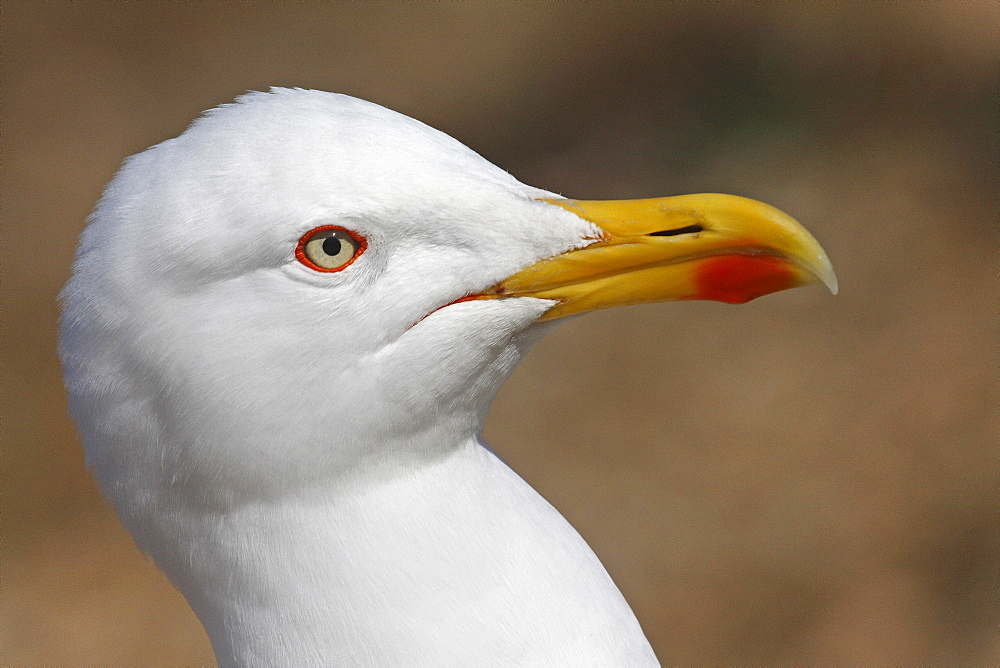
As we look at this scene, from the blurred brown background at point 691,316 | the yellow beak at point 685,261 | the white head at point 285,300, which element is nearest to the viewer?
the white head at point 285,300

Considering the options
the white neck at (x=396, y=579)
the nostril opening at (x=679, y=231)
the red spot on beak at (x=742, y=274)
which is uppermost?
the nostril opening at (x=679, y=231)

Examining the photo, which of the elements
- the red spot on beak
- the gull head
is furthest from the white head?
the red spot on beak

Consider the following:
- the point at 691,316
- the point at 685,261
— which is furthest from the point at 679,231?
the point at 691,316

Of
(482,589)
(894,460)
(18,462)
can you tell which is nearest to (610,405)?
(894,460)

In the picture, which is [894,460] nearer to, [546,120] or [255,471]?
[546,120]

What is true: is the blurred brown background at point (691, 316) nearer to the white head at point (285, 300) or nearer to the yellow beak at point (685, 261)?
the yellow beak at point (685, 261)

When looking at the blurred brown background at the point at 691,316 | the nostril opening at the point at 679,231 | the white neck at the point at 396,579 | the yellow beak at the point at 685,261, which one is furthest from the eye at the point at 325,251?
the blurred brown background at the point at 691,316
